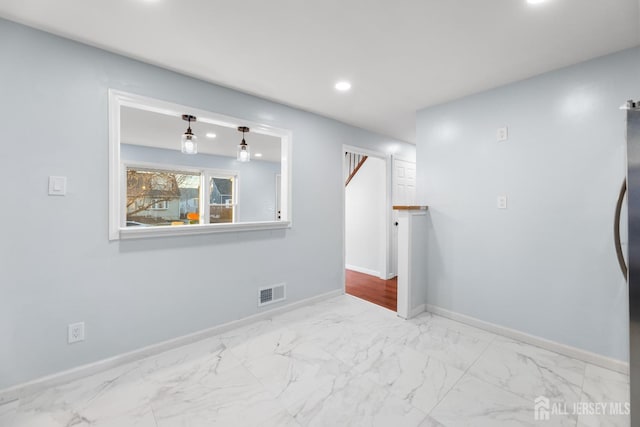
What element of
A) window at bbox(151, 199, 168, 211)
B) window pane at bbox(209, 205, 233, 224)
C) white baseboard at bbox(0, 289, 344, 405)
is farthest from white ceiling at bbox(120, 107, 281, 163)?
white baseboard at bbox(0, 289, 344, 405)

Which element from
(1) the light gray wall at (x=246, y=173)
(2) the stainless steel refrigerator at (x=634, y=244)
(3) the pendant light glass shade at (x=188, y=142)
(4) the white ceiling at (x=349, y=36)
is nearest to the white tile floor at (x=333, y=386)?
(2) the stainless steel refrigerator at (x=634, y=244)

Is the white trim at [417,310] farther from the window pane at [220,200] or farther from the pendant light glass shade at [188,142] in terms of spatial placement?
the window pane at [220,200]

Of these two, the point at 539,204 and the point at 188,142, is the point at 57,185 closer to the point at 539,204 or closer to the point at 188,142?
the point at 188,142

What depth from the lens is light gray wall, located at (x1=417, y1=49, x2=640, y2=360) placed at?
6.46ft

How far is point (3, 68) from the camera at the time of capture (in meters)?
1.61

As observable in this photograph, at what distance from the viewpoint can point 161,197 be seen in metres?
5.27

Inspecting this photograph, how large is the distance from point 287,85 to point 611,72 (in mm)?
2484

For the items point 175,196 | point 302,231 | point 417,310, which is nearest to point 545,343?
point 417,310

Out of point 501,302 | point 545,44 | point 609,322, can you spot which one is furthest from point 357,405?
point 545,44

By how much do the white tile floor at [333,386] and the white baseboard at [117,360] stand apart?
50mm

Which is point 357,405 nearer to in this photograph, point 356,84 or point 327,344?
point 327,344

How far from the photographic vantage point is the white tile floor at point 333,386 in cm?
151

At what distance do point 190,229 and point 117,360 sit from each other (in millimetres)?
1066

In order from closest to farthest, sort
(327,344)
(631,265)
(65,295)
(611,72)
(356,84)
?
(631,265), (65,295), (611,72), (327,344), (356,84)
